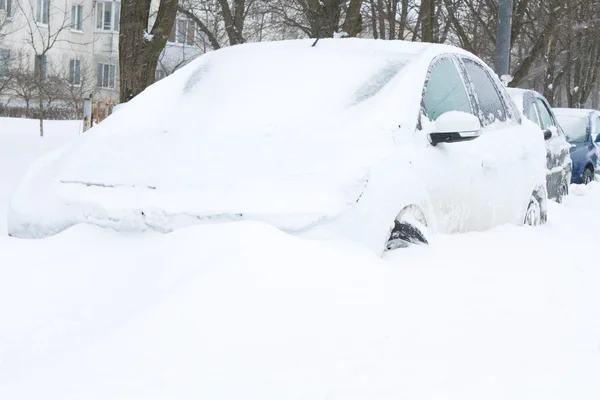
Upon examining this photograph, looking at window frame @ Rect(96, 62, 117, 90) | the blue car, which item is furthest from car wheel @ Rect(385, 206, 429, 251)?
window frame @ Rect(96, 62, 117, 90)

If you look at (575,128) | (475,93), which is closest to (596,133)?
(575,128)

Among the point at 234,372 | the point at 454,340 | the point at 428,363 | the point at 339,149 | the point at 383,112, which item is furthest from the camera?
the point at 383,112

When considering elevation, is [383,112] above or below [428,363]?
above

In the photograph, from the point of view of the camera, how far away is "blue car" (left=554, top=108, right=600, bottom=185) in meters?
14.6

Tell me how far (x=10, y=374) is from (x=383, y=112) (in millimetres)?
2307

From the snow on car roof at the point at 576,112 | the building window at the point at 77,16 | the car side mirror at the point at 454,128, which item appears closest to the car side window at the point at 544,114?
the snow on car roof at the point at 576,112

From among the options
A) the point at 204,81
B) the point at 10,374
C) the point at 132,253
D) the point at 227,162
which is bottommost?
the point at 10,374

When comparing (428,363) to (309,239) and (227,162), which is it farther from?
(227,162)

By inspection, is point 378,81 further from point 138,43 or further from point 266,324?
point 138,43

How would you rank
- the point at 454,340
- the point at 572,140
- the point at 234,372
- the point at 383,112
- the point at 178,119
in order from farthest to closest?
the point at 572,140 < the point at 178,119 < the point at 383,112 < the point at 454,340 < the point at 234,372

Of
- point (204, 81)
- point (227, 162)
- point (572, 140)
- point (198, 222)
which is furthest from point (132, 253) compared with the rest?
point (572, 140)

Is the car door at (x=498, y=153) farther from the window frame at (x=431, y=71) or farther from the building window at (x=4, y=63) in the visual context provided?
the building window at (x=4, y=63)

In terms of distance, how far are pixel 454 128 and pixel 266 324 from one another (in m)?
1.99

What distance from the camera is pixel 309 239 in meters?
3.79
